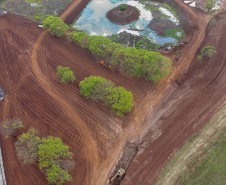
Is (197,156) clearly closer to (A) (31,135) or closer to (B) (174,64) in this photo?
(B) (174,64)

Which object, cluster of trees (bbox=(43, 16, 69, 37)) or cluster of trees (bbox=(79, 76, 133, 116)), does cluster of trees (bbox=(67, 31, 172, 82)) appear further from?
cluster of trees (bbox=(43, 16, 69, 37))

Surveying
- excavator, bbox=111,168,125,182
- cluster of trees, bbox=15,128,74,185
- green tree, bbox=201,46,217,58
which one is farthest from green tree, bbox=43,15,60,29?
excavator, bbox=111,168,125,182

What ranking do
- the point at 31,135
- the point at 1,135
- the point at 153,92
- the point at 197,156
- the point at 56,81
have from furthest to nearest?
1. the point at 56,81
2. the point at 153,92
3. the point at 1,135
4. the point at 31,135
5. the point at 197,156

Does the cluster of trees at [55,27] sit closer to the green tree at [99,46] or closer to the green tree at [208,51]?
the green tree at [99,46]

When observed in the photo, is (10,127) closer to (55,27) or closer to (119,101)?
(119,101)

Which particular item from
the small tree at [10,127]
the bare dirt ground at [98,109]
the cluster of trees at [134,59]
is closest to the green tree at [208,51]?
the bare dirt ground at [98,109]

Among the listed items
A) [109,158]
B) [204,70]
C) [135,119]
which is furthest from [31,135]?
[204,70]
